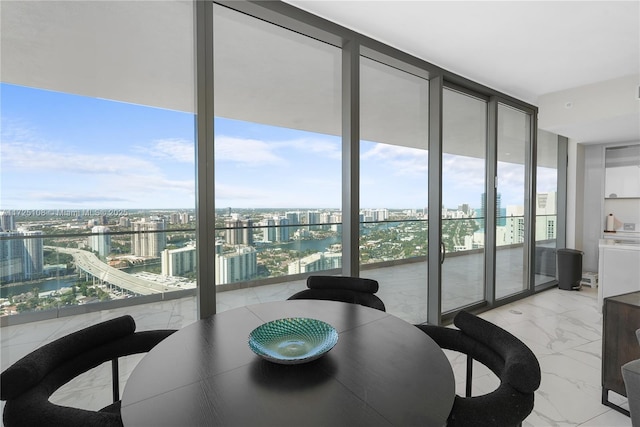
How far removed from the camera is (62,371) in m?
1.12

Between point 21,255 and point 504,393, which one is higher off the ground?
point 21,255

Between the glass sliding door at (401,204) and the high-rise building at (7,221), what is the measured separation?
8.74 ft

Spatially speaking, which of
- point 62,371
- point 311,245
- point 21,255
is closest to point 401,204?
point 311,245

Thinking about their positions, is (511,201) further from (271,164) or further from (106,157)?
(106,157)

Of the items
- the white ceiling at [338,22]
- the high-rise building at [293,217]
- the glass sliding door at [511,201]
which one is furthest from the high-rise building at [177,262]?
the glass sliding door at [511,201]

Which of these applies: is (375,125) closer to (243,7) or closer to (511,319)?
(243,7)

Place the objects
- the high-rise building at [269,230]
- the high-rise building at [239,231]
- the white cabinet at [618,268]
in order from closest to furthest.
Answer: the high-rise building at [239,231] < the high-rise building at [269,230] < the white cabinet at [618,268]

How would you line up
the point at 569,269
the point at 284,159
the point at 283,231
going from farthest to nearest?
1. the point at 569,269
2. the point at 284,159
3. the point at 283,231

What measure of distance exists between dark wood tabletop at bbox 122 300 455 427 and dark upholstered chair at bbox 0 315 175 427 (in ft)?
0.51

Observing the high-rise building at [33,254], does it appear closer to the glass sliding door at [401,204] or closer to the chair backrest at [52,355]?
the chair backrest at [52,355]

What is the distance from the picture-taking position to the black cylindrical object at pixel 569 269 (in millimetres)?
4703

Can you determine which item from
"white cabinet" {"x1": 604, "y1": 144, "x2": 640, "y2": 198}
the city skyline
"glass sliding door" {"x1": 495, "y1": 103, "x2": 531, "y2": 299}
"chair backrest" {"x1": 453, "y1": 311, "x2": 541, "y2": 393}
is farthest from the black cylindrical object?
"chair backrest" {"x1": 453, "y1": 311, "x2": 541, "y2": 393}

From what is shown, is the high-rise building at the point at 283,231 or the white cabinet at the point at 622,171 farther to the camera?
the white cabinet at the point at 622,171

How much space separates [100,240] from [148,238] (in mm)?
264
